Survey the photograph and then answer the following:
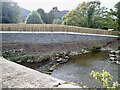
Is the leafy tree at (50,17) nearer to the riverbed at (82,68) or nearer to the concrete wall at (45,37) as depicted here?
the concrete wall at (45,37)

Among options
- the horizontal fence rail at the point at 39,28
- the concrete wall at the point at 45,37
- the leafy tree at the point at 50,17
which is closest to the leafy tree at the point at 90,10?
the horizontal fence rail at the point at 39,28

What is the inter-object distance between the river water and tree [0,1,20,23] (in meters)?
7.57

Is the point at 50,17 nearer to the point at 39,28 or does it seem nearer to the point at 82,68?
the point at 39,28

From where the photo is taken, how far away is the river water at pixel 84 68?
7.75m

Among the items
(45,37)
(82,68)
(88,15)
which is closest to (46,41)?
(45,37)

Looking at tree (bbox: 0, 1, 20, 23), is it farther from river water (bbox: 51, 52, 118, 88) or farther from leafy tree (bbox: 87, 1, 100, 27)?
Answer: river water (bbox: 51, 52, 118, 88)

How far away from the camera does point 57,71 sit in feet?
30.0

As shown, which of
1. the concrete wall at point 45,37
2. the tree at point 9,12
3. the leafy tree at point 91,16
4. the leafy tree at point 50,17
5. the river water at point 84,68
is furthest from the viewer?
the leafy tree at point 50,17

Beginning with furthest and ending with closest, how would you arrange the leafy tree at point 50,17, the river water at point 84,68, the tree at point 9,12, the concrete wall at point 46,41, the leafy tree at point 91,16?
the leafy tree at point 50,17
the leafy tree at point 91,16
the tree at point 9,12
the concrete wall at point 46,41
the river water at point 84,68

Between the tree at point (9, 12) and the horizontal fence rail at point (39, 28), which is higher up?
the tree at point (9, 12)

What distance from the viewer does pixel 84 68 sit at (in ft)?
30.5

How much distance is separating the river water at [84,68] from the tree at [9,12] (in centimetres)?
757

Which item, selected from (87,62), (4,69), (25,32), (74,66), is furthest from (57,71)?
(4,69)

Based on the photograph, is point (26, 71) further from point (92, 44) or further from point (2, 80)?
point (92, 44)
